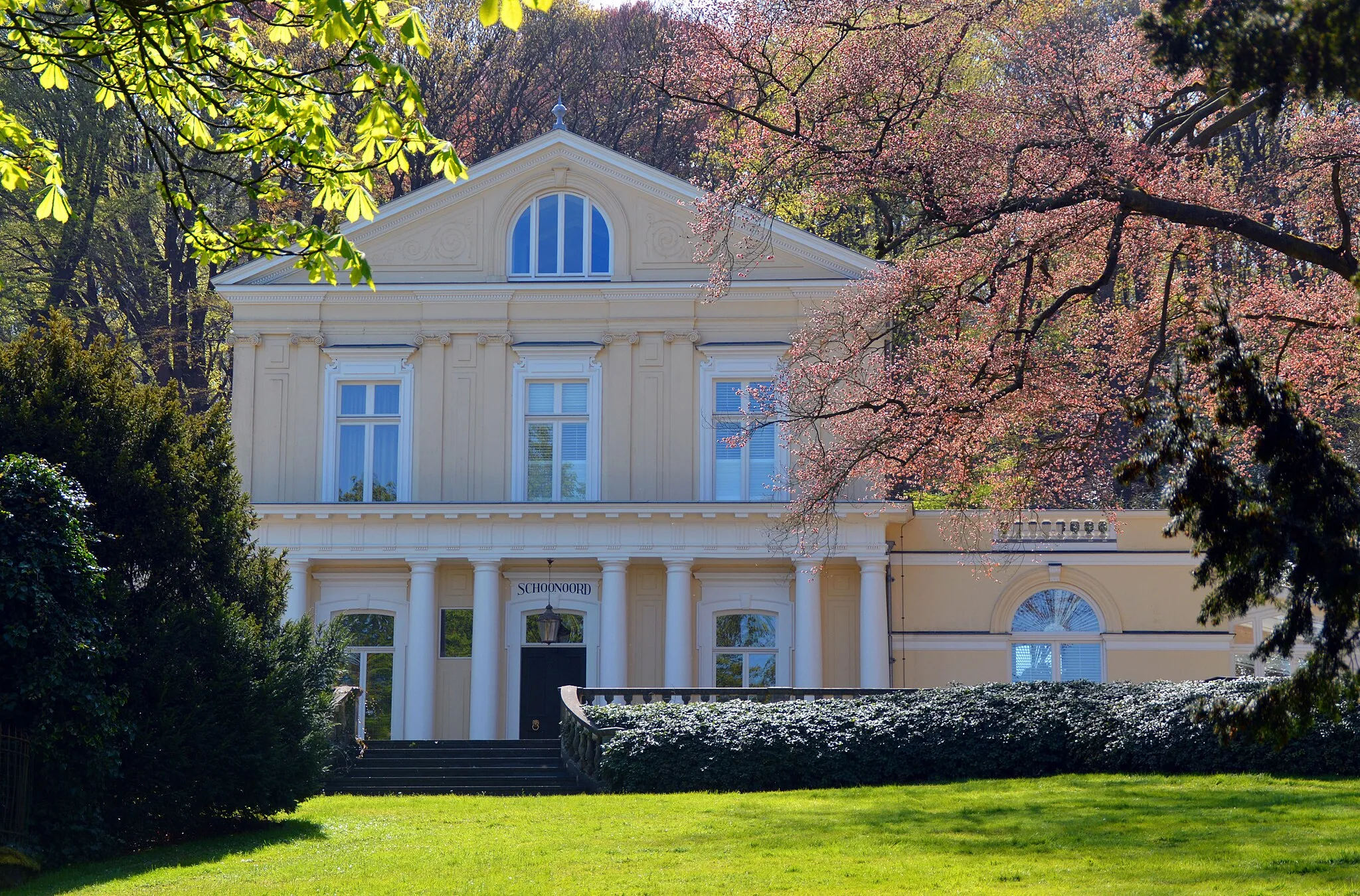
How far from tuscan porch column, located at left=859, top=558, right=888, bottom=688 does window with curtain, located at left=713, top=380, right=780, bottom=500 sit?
2475mm

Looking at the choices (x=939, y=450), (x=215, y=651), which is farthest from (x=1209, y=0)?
(x=215, y=651)

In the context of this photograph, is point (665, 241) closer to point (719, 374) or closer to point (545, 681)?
point (719, 374)

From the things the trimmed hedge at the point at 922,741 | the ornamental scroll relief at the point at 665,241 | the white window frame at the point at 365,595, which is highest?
the ornamental scroll relief at the point at 665,241

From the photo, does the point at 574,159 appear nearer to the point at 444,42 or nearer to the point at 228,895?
the point at 444,42

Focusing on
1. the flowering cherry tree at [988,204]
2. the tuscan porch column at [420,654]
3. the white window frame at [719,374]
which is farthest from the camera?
the white window frame at [719,374]

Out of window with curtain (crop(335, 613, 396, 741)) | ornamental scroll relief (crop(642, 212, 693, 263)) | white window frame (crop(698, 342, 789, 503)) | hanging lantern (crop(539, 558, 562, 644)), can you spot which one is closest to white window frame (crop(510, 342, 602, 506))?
white window frame (crop(698, 342, 789, 503))

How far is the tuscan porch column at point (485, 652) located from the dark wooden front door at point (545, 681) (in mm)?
664

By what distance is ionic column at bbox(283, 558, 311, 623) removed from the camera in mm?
27750

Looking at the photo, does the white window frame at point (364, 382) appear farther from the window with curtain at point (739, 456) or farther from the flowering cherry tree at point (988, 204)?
the flowering cherry tree at point (988, 204)

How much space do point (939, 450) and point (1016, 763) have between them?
A: 13.5 feet

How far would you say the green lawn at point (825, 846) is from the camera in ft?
35.5

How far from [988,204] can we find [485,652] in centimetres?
1514

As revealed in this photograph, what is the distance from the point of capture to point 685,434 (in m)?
28.5

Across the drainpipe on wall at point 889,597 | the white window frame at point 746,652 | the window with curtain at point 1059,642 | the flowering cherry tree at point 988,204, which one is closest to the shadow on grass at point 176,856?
the flowering cherry tree at point 988,204
